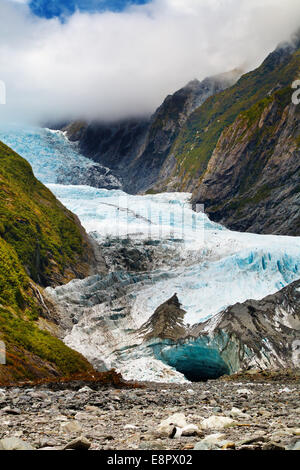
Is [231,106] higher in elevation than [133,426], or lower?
higher

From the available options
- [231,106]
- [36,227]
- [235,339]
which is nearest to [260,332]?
[235,339]

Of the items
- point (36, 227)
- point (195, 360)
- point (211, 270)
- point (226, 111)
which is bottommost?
point (195, 360)

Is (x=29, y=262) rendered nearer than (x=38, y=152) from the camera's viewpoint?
Yes

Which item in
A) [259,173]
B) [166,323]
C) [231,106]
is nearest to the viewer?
[166,323]

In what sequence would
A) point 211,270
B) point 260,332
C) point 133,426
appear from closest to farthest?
point 133,426 < point 260,332 < point 211,270

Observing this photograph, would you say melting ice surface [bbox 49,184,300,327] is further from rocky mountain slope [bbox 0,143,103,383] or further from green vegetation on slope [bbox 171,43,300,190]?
green vegetation on slope [bbox 171,43,300,190]

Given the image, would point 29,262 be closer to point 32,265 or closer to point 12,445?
point 32,265

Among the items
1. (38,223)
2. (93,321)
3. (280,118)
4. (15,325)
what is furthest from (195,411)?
(280,118)

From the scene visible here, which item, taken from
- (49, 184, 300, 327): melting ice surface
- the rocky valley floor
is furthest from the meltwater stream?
the rocky valley floor
